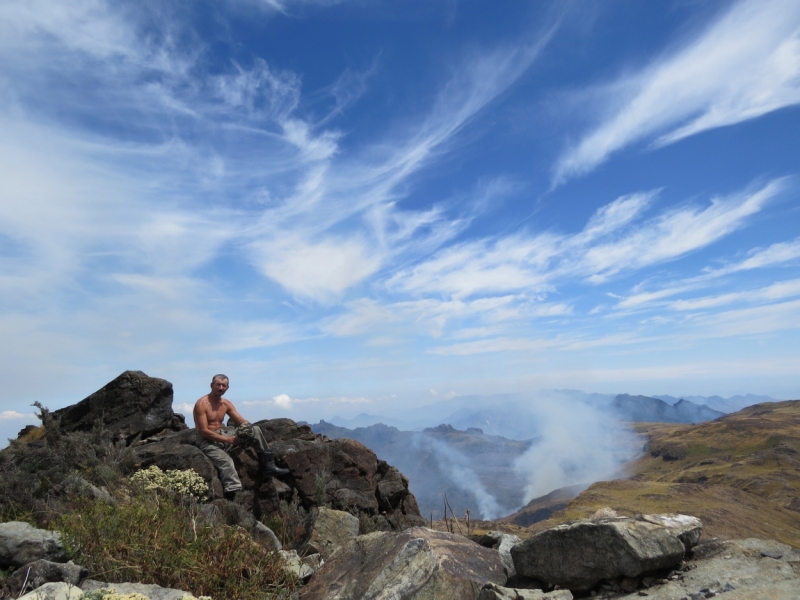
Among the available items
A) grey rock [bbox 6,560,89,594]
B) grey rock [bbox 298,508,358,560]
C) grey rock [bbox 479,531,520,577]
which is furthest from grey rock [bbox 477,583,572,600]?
grey rock [bbox 6,560,89,594]

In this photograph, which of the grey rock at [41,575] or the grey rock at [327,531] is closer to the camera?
the grey rock at [41,575]

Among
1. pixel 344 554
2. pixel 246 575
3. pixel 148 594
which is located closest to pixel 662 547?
pixel 344 554

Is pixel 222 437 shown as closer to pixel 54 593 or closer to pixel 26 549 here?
pixel 26 549

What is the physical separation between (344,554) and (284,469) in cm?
630

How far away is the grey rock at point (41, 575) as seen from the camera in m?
6.06

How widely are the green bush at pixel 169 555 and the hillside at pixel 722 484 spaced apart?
1408 inches

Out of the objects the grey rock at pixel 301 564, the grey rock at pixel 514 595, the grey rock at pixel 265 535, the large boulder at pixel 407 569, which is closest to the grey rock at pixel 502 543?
the large boulder at pixel 407 569

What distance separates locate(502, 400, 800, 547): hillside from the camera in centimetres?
7550

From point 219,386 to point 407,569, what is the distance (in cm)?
877

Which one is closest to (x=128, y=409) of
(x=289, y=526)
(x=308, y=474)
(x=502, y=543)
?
(x=308, y=474)

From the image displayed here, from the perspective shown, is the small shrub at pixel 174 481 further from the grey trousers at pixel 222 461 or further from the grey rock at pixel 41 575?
the grey rock at pixel 41 575

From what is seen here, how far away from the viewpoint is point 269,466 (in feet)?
47.0

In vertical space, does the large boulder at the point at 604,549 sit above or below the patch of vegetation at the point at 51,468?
below

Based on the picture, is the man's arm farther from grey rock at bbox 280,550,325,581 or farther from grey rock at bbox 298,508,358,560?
grey rock at bbox 280,550,325,581
